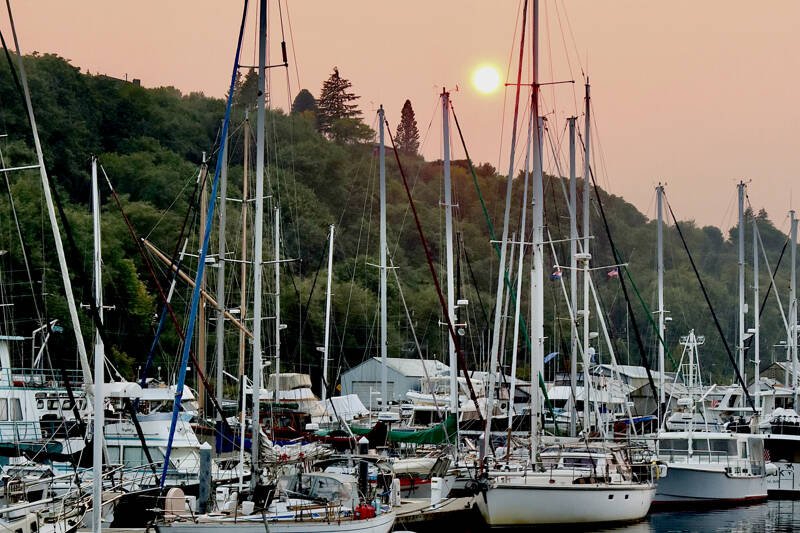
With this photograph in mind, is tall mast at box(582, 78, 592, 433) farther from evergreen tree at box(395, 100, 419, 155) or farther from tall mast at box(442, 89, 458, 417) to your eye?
evergreen tree at box(395, 100, 419, 155)

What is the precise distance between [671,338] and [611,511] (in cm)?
10334

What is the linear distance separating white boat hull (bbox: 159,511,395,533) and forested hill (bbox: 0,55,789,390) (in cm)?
3341

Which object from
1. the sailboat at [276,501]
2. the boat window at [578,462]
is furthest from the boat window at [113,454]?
the boat window at [578,462]

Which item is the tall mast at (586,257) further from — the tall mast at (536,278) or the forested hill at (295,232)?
the forested hill at (295,232)

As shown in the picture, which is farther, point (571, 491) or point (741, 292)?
point (741, 292)

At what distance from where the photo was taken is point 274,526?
25219 millimetres

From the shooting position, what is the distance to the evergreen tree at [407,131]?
191 m

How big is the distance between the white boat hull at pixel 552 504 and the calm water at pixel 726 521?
2.40 feet

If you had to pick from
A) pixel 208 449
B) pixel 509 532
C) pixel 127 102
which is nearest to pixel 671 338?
pixel 127 102

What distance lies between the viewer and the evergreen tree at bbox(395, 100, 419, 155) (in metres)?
191

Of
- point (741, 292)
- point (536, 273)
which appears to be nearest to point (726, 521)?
point (536, 273)

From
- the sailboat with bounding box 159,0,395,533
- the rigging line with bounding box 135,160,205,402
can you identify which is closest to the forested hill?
the rigging line with bounding box 135,160,205,402

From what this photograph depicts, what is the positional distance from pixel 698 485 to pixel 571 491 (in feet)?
41.2

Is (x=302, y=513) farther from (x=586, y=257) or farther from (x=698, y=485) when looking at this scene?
(x=698, y=485)
